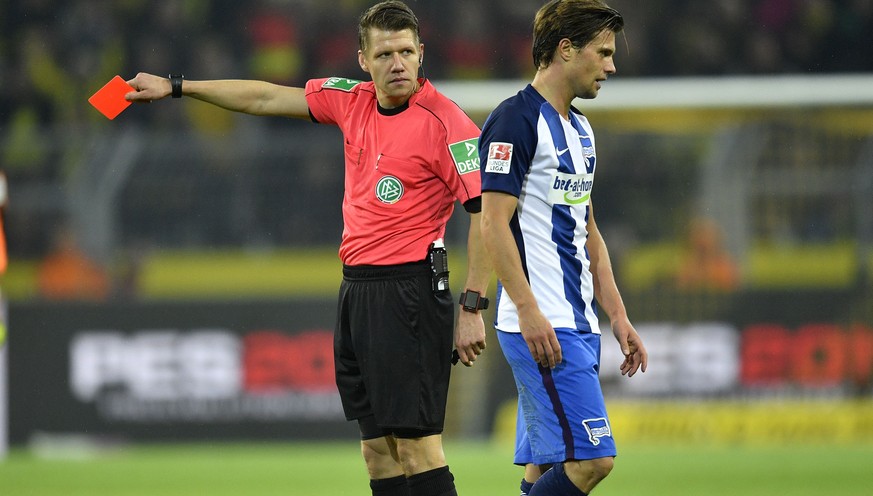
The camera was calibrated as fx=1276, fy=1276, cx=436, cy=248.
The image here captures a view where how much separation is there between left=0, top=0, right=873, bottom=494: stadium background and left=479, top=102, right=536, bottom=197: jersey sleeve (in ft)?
19.8

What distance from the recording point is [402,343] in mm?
4504

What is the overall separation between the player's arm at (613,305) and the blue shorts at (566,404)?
26 centimetres

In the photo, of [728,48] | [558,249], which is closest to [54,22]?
[728,48]

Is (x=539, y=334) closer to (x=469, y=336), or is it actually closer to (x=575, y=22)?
(x=469, y=336)

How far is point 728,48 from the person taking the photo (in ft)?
42.4

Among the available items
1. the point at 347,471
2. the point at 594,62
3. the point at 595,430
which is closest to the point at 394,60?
the point at 594,62

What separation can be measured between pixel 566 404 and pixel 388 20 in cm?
146

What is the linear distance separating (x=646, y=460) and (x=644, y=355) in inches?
189

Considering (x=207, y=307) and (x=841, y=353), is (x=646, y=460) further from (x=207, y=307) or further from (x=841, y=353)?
(x=207, y=307)

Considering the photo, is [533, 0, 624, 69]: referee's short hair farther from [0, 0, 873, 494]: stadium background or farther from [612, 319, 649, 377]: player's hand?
[0, 0, 873, 494]: stadium background

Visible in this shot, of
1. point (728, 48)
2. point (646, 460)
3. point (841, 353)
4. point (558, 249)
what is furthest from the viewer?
point (728, 48)

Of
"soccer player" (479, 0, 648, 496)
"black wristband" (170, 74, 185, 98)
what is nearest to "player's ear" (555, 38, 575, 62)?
"soccer player" (479, 0, 648, 496)

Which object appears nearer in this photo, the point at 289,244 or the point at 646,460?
the point at 646,460

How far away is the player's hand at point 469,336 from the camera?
435 cm
